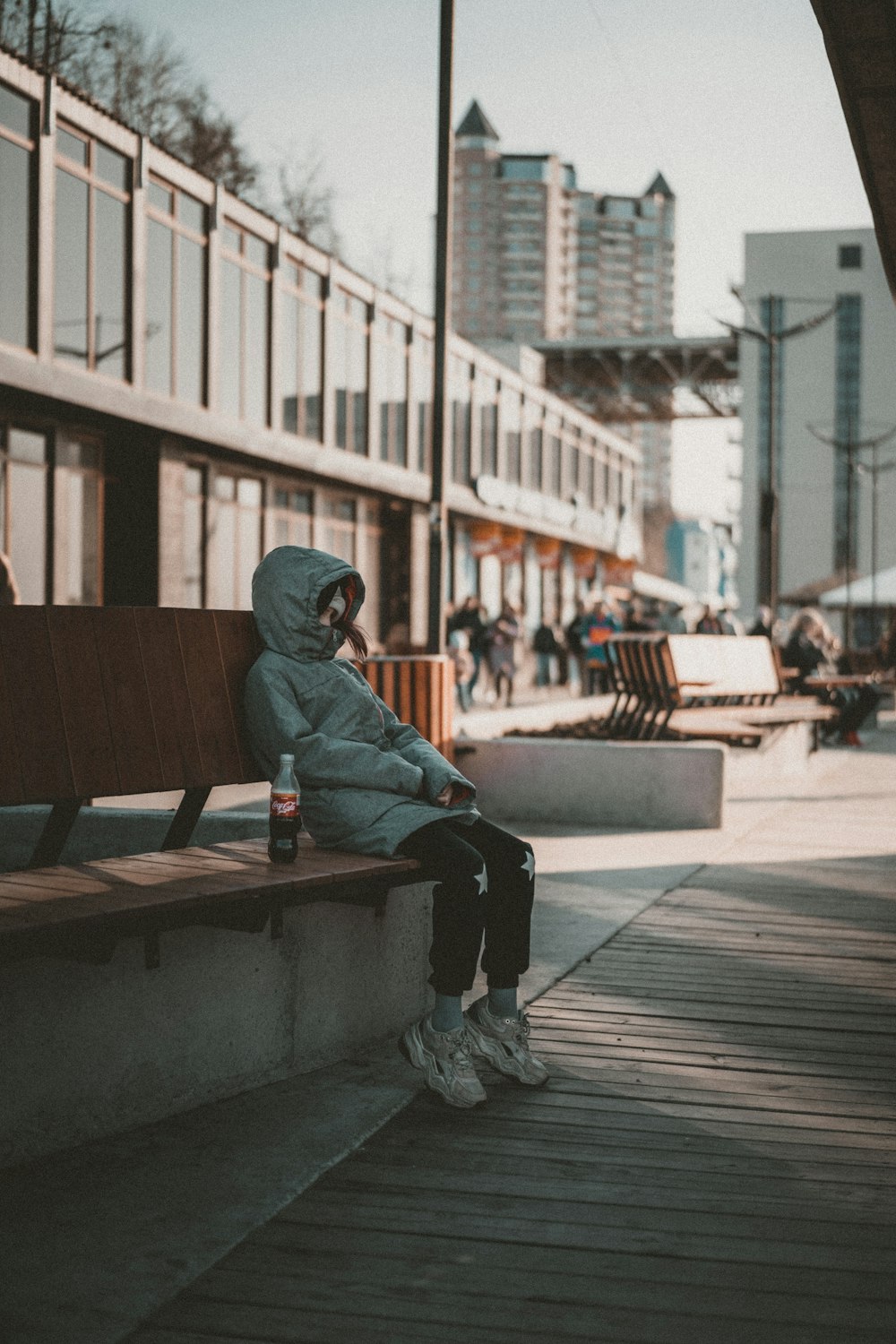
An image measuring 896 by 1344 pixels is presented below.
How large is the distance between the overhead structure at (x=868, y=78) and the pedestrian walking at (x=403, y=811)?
2.45 m

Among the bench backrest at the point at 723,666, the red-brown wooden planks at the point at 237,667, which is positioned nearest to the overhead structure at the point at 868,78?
the red-brown wooden planks at the point at 237,667

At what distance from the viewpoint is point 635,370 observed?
8969 centimetres

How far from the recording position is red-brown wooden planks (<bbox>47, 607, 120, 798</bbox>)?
14.0ft

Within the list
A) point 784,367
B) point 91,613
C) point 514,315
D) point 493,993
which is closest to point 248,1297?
point 493,993

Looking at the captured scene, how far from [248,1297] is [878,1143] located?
1726 millimetres

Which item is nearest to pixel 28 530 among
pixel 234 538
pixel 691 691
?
pixel 234 538

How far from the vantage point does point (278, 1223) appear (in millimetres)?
3379

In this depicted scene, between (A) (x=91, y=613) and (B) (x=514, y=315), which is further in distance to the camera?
(B) (x=514, y=315)

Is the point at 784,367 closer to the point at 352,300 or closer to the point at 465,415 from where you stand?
the point at 465,415

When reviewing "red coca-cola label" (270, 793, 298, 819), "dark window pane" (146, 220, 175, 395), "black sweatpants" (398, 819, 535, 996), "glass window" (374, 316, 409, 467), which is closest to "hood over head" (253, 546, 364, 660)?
"red coca-cola label" (270, 793, 298, 819)

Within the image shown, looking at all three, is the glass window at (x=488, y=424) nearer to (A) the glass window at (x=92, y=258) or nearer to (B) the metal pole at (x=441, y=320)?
(A) the glass window at (x=92, y=258)

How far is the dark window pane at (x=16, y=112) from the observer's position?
19.7 meters

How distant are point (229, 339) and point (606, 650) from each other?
613 inches

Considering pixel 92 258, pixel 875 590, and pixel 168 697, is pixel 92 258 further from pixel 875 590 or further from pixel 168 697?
pixel 875 590
